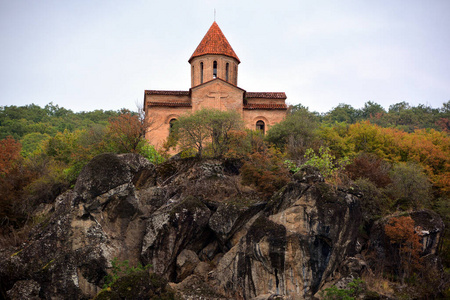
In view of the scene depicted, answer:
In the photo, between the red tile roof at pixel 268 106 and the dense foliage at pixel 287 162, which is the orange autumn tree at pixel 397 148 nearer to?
the dense foliage at pixel 287 162

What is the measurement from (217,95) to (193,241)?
14.0m

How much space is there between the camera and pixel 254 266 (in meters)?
17.5

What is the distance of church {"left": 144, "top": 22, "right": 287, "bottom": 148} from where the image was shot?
30.9m

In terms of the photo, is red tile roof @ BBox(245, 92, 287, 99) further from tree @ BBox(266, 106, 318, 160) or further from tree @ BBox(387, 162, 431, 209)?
tree @ BBox(387, 162, 431, 209)

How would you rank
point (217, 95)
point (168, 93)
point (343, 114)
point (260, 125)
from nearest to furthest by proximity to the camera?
point (217, 95)
point (260, 125)
point (168, 93)
point (343, 114)

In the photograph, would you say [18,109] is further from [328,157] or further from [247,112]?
[328,157]

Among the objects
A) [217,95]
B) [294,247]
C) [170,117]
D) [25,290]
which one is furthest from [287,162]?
[25,290]

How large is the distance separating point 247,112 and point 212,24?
8.01 meters

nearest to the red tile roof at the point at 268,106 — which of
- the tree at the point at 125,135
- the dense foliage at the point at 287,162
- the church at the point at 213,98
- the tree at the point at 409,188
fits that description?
the church at the point at 213,98

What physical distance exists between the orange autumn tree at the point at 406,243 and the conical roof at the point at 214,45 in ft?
57.4

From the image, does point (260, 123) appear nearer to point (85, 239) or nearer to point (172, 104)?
point (172, 104)

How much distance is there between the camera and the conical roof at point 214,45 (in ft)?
106

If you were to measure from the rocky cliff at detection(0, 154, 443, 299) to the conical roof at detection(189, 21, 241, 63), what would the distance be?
14.5 m

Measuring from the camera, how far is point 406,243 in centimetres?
1905
